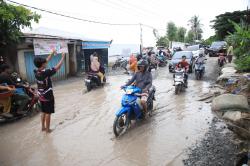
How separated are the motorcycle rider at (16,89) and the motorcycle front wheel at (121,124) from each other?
3.09 metres

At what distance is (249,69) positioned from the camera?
11.1 metres

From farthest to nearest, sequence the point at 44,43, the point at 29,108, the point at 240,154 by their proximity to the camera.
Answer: the point at 44,43, the point at 29,108, the point at 240,154

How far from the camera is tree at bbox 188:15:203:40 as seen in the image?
229ft

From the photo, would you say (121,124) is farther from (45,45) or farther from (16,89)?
(45,45)

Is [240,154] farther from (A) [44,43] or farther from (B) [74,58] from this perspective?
(B) [74,58]

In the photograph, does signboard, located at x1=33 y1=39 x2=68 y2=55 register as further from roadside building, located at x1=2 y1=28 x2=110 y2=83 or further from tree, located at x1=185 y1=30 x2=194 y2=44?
tree, located at x1=185 y1=30 x2=194 y2=44

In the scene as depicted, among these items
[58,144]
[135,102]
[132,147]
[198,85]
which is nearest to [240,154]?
[132,147]

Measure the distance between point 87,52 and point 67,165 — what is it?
17.0 m

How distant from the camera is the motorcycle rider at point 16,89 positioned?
7062 millimetres

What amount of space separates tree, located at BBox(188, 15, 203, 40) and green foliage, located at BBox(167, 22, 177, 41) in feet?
26.7

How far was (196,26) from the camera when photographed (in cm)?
7088

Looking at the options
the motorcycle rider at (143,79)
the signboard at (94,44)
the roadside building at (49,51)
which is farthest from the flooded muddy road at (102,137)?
the signboard at (94,44)

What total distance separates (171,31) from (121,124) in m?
59.2

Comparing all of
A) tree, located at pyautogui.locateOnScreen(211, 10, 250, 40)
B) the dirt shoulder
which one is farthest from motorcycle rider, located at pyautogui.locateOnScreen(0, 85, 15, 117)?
tree, located at pyautogui.locateOnScreen(211, 10, 250, 40)
